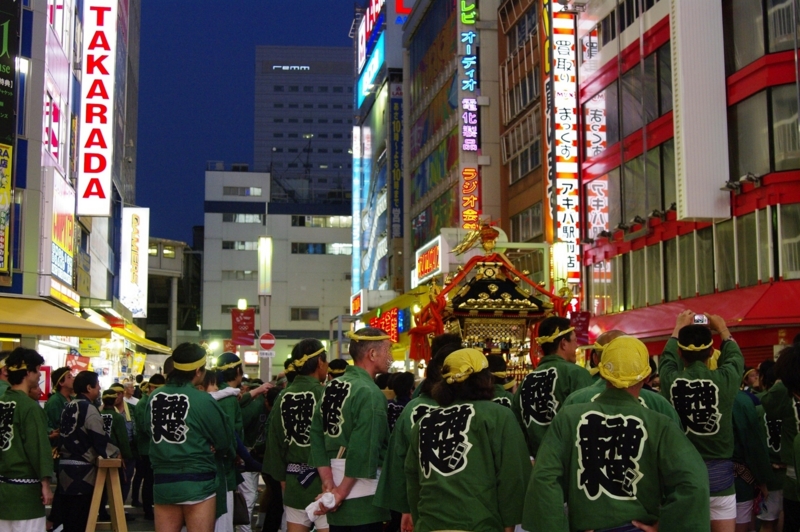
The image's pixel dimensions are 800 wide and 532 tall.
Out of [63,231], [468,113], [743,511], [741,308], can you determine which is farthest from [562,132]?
[743,511]

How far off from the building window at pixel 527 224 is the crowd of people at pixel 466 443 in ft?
76.5

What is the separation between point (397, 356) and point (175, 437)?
35695mm

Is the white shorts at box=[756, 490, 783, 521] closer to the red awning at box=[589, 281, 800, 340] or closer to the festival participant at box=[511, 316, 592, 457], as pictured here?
the festival participant at box=[511, 316, 592, 457]

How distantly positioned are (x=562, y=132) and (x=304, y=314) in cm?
4591

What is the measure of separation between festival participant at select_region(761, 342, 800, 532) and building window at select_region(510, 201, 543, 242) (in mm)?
25420

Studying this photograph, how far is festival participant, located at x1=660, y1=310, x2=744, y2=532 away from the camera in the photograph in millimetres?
7359

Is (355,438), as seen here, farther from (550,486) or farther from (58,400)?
(58,400)

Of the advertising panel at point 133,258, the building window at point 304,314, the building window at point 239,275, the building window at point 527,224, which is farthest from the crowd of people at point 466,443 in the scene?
the building window at point 239,275

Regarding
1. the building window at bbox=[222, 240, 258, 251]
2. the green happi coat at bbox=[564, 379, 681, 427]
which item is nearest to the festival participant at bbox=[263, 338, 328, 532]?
the green happi coat at bbox=[564, 379, 681, 427]

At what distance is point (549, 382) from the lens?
7.25 metres

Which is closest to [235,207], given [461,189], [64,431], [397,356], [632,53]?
[397,356]

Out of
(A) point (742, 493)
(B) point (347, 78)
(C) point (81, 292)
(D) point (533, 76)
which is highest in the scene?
(B) point (347, 78)

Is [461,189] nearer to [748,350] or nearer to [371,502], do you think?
[748,350]

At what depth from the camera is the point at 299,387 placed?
849 cm
